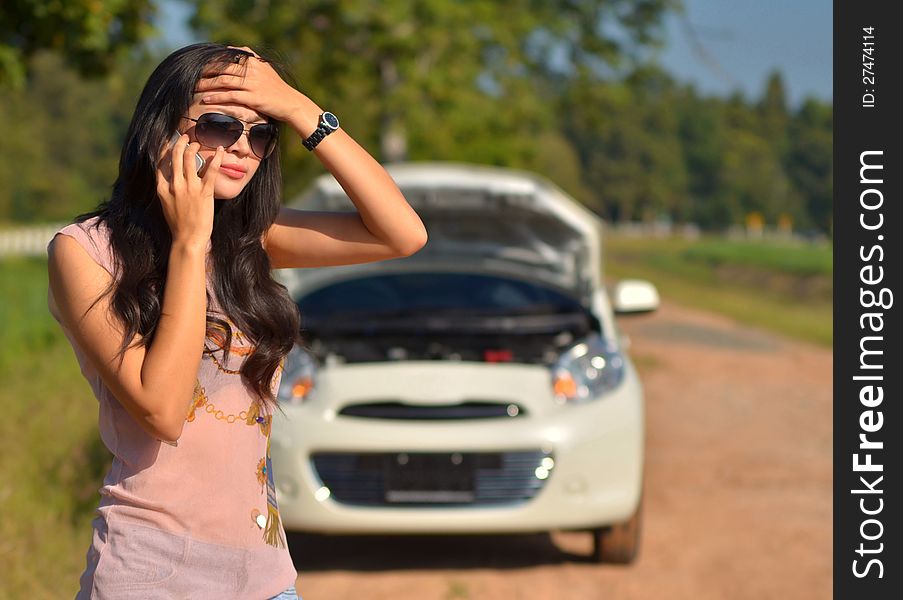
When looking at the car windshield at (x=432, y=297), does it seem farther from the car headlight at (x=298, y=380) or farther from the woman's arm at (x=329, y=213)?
the woman's arm at (x=329, y=213)

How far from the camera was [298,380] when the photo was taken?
610cm

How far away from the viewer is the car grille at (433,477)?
588cm

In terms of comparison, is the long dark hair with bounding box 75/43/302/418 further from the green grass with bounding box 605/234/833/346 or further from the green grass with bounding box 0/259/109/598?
the green grass with bounding box 605/234/833/346

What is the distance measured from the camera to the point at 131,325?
214 cm

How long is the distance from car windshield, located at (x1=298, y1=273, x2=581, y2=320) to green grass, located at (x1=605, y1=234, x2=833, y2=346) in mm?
14357

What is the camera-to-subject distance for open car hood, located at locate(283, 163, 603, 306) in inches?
274

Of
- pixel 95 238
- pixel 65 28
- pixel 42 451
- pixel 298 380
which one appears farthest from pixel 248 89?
pixel 65 28

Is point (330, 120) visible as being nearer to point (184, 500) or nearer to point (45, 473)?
point (184, 500)

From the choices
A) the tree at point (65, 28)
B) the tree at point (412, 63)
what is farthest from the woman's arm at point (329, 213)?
the tree at point (412, 63)

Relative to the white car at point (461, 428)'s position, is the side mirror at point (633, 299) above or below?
above

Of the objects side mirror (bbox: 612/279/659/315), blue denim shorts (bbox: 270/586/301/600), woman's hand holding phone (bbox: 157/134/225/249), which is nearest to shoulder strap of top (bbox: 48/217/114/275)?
woman's hand holding phone (bbox: 157/134/225/249)

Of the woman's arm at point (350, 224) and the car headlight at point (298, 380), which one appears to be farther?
the car headlight at point (298, 380)

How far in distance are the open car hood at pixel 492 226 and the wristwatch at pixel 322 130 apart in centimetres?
431

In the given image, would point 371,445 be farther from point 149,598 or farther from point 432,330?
point 149,598
